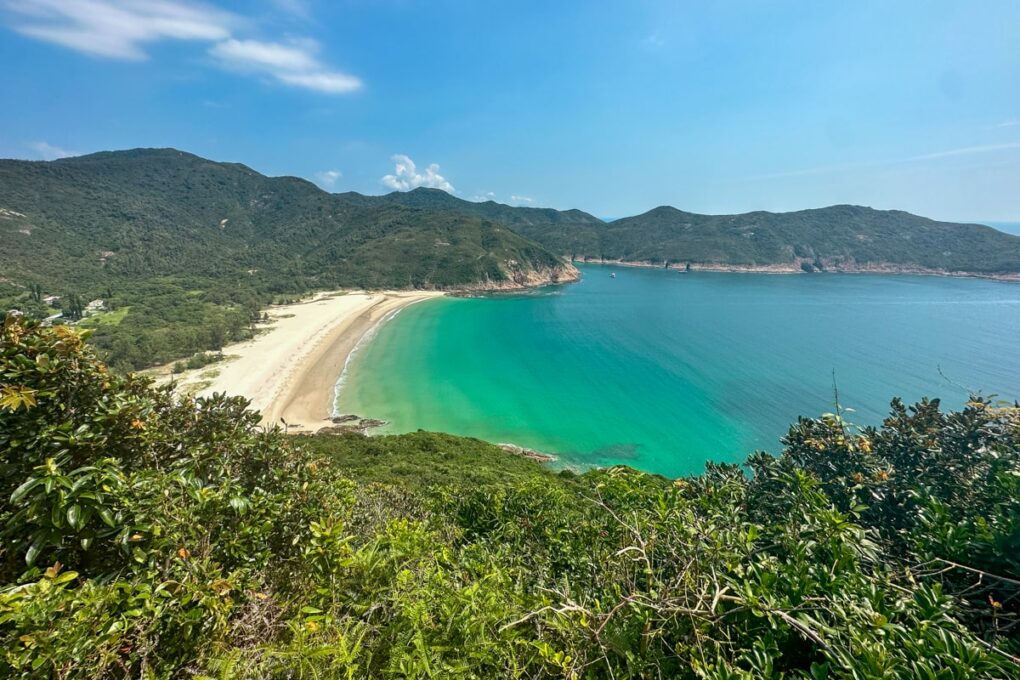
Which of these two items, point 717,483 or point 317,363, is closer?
point 717,483

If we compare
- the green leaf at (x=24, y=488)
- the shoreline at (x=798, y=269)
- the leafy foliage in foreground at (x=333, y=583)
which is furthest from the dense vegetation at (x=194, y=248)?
the shoreline at (x=798, y=269)

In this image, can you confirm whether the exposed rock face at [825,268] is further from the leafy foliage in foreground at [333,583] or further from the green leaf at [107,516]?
the green leaf at [107,516]

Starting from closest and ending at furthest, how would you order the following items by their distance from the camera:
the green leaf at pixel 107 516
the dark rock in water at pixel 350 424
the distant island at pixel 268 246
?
the green leaf at pixel 107 516 < the dark rock in water at pixel 350 424 < the distant island at pixel 268 246

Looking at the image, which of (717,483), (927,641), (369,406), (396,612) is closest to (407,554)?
(396,612)

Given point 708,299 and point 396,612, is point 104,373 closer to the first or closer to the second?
point 396,612

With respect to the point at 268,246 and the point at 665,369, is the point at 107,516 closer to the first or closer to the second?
the point at 665,369

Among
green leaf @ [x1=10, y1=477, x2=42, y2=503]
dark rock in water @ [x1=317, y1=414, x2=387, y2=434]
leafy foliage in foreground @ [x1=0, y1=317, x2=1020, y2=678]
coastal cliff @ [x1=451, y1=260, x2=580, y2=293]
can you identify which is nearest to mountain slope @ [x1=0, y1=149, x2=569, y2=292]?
coastal cliff @ [x1=451, y1=260, x2=580, y2=293]

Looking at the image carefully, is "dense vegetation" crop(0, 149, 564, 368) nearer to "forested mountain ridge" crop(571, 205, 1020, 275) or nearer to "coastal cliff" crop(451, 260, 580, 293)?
"coastal cliff" crop(451, 260, 580, 293)
